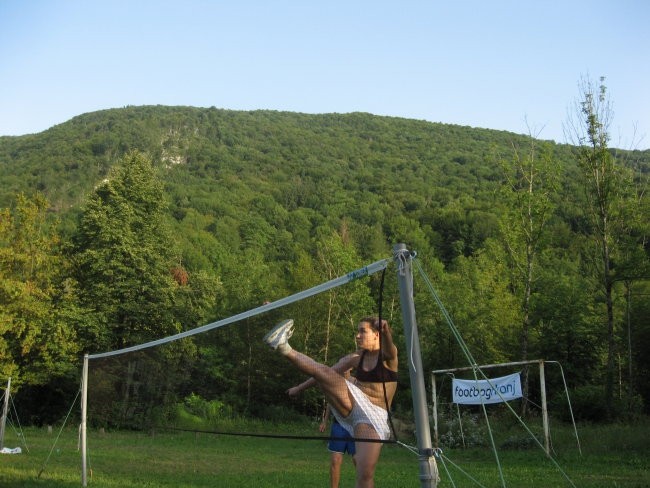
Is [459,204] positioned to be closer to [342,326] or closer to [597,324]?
[597,324]

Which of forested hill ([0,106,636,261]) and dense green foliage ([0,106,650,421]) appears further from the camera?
forested hill ([0,106,636,261])

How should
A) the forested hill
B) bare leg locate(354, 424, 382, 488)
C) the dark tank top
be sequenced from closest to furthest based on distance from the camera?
1. bare leg locate(354, 424, 382, 488)
2. the dark tank top
3. the forested hill

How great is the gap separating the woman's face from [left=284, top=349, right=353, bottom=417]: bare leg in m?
0.33

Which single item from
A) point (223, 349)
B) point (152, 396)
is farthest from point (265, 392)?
point (152, 396)

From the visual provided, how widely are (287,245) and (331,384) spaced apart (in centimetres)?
5663

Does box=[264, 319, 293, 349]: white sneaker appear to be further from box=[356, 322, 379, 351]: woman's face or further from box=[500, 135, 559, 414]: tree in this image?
box=[500, 135, 559, 414]: tree

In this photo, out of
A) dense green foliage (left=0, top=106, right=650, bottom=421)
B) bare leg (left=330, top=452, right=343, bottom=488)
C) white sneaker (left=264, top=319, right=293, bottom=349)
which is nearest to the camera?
white sneaker (left=264, top=319, right=293, bottom=349)

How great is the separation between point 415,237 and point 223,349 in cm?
6018

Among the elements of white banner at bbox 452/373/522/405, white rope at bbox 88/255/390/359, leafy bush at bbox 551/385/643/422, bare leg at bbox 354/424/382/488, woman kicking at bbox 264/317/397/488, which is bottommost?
leafy bush at bbox 551/385/643/422

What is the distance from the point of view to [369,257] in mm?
50312

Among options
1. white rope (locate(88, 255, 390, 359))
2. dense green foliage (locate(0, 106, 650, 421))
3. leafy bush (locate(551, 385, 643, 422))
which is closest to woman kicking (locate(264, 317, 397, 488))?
white rope (locate(88, 255, 390, 359))

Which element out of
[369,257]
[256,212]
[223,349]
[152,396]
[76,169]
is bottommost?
[152,396]

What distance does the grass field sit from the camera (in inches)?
402

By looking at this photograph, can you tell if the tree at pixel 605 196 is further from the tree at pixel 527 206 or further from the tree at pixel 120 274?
the tree at pixel 120 274
